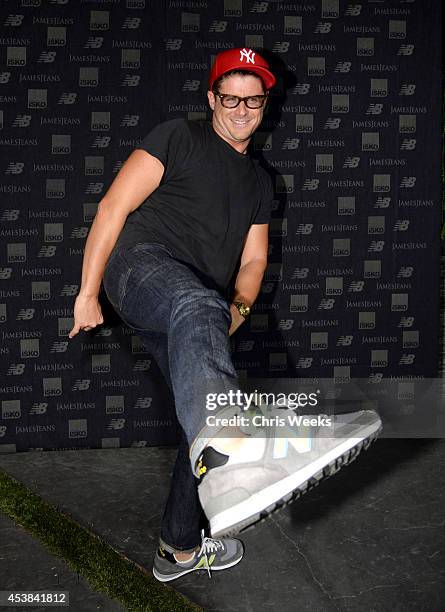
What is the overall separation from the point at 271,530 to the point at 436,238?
207 cm

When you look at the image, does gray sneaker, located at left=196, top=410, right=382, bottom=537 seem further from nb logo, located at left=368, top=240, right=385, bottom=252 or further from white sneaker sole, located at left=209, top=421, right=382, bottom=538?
nb logo, located at left=368, top=240, right=385, bottom=252

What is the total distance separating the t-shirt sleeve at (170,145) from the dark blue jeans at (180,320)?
27 centimetres

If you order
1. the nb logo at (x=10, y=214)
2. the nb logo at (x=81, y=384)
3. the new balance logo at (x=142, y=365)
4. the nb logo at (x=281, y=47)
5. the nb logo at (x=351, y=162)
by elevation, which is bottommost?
the nb logo at (x=81, y=384)

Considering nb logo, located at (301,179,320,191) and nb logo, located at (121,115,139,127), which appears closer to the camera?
nb logo, located at (121,115,139,127)

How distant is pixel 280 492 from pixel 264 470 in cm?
5

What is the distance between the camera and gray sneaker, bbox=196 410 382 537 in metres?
1.31

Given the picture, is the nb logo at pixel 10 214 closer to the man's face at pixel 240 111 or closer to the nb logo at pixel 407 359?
the man's face at pixel 240 111

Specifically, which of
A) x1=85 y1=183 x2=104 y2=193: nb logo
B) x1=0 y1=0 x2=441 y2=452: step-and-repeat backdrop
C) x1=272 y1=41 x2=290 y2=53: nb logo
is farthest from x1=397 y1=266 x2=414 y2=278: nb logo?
x1=85 y1=183 x2=104 y2=193: nb logo

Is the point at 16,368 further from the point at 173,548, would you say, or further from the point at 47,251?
the point at 173,548

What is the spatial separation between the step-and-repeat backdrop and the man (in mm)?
1439

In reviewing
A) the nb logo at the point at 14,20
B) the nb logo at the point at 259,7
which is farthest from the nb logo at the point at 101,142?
the nb logo at the point at 259,7

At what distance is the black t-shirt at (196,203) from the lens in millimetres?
1842

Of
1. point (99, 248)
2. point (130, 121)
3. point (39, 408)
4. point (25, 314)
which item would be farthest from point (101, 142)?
point (99, 248)

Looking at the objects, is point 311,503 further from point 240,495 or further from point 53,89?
Result: point 53,89
